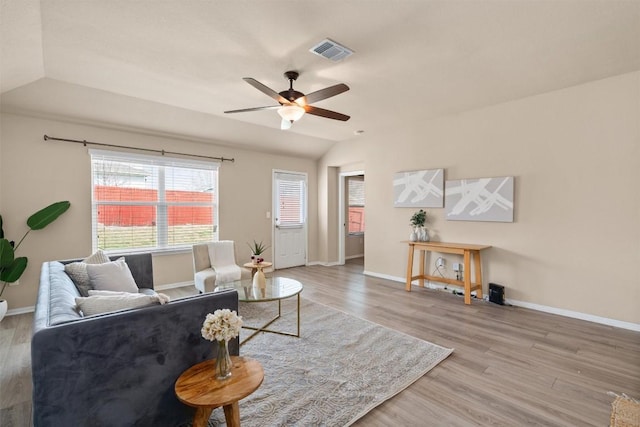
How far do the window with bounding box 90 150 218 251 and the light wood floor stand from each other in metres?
1.46

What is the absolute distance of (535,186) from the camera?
3910 mm

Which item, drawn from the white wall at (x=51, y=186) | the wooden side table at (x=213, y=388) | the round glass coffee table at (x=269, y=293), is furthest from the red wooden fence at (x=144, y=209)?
the wooden side table at (x=213, y=388)

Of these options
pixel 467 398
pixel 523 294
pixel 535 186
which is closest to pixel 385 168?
pixel 535 186

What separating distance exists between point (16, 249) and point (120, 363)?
3664 mm

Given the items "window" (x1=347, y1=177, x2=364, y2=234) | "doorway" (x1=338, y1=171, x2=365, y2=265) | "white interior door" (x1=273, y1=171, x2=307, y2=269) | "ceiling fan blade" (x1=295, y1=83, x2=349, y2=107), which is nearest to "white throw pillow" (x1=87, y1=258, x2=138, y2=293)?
"ceiling fan blade" (x1=295, y1=83, x2=349, y2=107)

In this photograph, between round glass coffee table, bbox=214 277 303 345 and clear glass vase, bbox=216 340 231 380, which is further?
round glass coffee table, bbox=214 277 303 345

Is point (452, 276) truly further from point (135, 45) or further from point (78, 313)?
point (135, 45)

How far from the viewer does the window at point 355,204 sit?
309 inches

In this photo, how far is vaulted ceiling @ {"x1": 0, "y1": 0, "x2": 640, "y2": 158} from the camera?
222 centimetres

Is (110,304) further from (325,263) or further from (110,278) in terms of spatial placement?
(325,263)

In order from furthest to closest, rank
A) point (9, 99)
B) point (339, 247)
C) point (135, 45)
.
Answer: point (339, 247) < point (9, 99) < point (135, 45)

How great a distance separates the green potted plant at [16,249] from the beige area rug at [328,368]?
279 centimetres

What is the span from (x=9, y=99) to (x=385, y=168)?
17.5 feet

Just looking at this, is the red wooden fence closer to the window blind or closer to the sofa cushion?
the window blind
